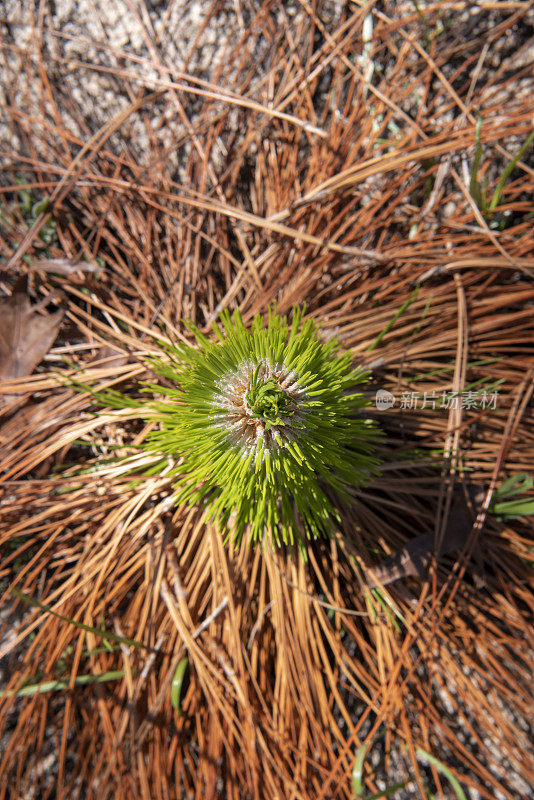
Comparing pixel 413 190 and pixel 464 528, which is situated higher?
pixel 413 190

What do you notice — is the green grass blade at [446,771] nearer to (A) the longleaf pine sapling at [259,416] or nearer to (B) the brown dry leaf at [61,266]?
(A) the longleaf pine sapling at [259,416]

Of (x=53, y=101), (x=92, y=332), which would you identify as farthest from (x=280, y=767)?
(x=53, y=101)

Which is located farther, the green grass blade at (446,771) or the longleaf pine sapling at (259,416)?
the green grass blade at (446,771)

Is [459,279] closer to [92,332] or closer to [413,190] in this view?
[413,190]

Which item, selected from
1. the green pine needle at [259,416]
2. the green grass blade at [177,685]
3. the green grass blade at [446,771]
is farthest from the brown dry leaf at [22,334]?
the green grass blade at [446,771]

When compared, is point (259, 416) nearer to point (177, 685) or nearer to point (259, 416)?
point (259, 416)

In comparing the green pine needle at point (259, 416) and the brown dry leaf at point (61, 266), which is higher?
the brown dry leaf at point (61, 266)

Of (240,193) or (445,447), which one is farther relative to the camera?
(240,193)
